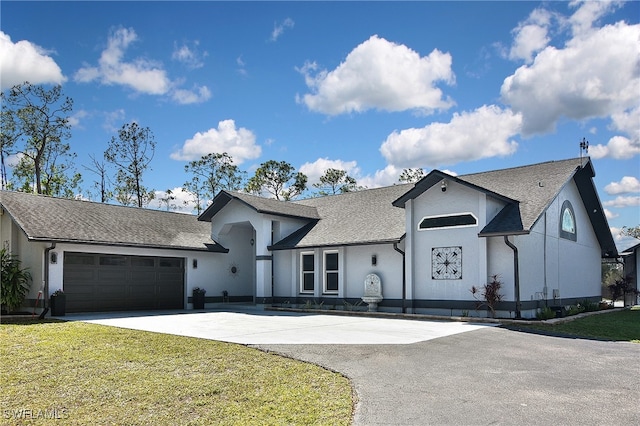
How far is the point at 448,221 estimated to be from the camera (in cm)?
1773

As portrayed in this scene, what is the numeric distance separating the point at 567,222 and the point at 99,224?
17726 millimetres

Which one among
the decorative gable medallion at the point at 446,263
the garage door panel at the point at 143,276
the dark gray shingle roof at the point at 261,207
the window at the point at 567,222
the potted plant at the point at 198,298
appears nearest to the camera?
the decorative gable medallion at the point at 446,263

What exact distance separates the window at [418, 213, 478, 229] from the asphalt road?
5.64 m

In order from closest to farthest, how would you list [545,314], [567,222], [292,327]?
[292,327] → [545,314] → [567,222]

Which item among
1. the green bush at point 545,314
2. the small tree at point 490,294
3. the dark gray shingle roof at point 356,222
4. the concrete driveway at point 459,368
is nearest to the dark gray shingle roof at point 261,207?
the dark gray shingle roof at point 356,222

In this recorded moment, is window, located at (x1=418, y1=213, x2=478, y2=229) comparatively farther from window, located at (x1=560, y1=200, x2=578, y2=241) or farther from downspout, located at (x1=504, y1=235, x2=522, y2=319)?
window, located at (x1=560, y1=200, x2=578, y2=241)

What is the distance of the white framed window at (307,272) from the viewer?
72.6 feet

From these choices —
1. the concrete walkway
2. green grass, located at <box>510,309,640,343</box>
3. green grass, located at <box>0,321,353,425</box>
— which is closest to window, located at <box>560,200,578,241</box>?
green grass, located at <box>510,309,640,343</box>

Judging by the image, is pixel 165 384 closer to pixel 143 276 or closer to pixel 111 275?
pixel 111 275

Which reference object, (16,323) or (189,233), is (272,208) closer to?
(189,233)

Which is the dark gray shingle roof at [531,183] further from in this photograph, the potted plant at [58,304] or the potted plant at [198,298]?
the potted plant at [58,304]

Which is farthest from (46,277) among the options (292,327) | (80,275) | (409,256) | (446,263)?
(446,263)

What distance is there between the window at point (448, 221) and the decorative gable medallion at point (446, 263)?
0.76 m

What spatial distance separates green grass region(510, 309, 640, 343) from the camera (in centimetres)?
1358
